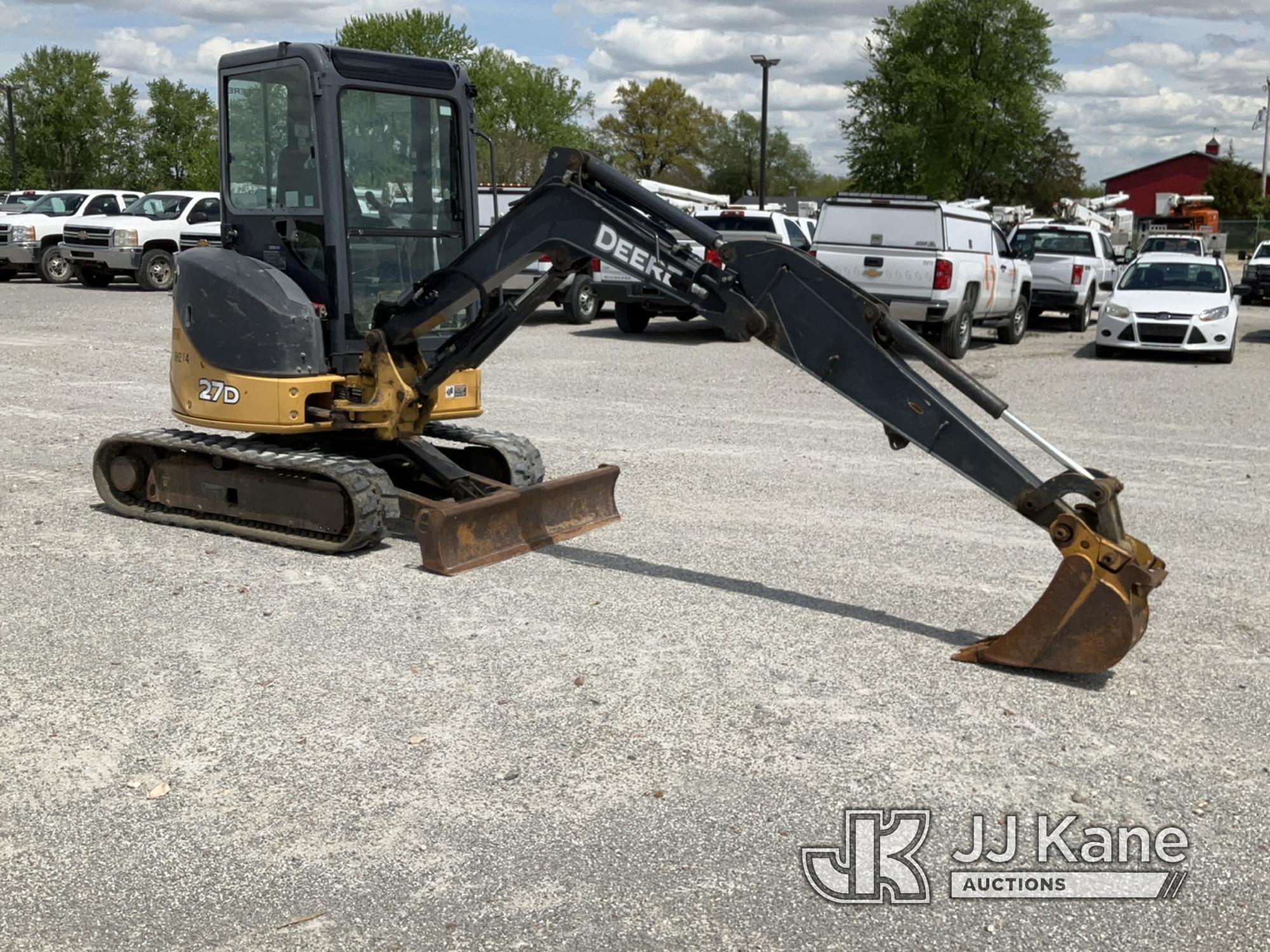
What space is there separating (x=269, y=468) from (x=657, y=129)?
92571 mm

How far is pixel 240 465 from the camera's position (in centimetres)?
875

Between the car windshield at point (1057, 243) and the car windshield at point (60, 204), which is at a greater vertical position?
the car windshield at point (60, 204)

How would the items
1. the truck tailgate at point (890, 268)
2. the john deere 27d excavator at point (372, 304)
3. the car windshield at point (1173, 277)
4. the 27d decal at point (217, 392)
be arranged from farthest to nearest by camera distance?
the car windshield at point (1173, 277) → the truck tailgate at point (890, 268) → the 27d decal at point (217, 392) → the john deere 27d excavator at point (372, 304)

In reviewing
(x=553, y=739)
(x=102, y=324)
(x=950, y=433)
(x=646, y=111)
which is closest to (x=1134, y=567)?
(x=950, y=433)

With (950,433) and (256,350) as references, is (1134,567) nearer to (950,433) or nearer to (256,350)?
(950,433)

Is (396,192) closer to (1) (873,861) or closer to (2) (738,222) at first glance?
(1) (873,861)

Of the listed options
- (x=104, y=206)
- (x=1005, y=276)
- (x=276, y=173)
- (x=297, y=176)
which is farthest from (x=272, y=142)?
(x=104, y=206)

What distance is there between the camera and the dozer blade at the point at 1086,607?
6098mm

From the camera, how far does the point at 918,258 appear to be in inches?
757

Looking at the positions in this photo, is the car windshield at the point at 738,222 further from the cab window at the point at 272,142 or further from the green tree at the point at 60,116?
the green tree at the point at 60,116

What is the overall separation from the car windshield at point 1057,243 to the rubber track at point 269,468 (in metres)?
20.6

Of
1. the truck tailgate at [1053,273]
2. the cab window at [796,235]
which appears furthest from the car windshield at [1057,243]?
the cab window at [796,235]

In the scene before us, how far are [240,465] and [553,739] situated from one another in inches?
159

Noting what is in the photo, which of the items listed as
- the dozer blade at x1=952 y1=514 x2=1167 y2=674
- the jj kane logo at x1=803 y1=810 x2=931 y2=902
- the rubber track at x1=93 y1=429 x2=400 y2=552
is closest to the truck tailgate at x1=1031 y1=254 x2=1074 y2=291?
the rubber track at x1=93 y1=429 x2=400 y2=552
